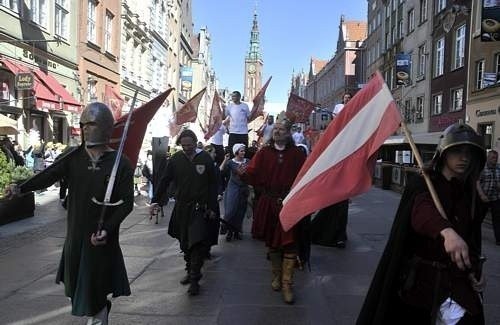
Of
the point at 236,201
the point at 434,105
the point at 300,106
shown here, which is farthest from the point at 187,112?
the point at 434,105

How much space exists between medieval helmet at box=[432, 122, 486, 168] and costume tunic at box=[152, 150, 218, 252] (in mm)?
3715

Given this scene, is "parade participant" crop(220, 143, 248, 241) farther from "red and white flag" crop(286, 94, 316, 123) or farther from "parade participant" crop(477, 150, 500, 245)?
"red and white flag" crop(286, 94, 316, 123)

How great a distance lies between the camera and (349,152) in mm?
3742

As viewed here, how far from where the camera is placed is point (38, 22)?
19.8 meters

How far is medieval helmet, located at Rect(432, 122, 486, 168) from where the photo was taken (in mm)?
2926

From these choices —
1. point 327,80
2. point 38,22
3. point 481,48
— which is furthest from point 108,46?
point 327,80

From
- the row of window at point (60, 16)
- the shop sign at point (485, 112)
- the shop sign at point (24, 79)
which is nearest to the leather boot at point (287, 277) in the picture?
the shop sign at point (24, 79)

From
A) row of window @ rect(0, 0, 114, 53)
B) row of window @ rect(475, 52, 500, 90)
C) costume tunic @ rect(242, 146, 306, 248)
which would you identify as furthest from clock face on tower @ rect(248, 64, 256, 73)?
costume tunic @ rect(242, 146, 306, 248)

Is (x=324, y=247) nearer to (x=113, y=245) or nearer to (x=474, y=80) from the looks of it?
(x=113, y=245)

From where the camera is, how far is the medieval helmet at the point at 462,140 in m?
2.93

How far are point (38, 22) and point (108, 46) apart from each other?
8.51m

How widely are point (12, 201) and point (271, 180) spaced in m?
6.25

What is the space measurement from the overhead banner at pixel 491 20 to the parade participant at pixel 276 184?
1520cm

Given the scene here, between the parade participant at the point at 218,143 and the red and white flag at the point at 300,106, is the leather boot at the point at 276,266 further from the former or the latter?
the red and white flag at the point at 300,106
